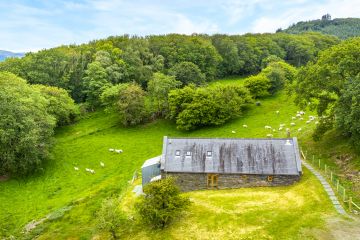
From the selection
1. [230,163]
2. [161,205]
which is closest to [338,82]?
[230,163]

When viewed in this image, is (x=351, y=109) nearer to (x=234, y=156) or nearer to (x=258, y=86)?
(x=234, y=156)

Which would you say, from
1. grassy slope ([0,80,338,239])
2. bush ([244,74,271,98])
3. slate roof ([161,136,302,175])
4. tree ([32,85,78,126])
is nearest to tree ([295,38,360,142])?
slate roof ([161,136,302,175])

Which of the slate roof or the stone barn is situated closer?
the stone barn

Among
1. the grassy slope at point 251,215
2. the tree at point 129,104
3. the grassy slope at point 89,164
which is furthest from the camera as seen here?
the tree at point 129,104

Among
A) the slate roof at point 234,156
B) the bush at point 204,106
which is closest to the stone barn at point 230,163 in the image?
the slate roof at point 234,156

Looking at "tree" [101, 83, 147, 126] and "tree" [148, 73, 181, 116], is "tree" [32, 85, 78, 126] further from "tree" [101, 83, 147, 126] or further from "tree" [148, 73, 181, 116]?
"tree" [148, 73, 181, 116]

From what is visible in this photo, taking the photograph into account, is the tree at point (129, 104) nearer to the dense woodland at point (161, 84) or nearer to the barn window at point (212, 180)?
the dense woodland at point (161, 84)

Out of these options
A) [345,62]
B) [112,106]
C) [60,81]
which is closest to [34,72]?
[60,81]
